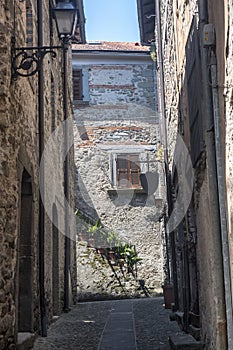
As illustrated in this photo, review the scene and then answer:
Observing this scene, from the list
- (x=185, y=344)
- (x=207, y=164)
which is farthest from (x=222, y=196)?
(x=185, y=344)

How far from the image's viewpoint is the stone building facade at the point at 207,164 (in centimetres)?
427

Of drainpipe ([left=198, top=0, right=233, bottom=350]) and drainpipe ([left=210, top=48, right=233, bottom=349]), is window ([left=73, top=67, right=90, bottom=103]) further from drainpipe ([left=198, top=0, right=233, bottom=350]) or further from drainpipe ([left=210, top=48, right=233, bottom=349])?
drainpipe ([left=210, top=48, right=233, bottom=349])

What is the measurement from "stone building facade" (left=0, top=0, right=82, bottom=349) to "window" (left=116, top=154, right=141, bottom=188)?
7342 millimetres

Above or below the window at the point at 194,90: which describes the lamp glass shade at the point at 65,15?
above

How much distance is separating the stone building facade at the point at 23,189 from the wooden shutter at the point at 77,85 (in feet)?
26.2

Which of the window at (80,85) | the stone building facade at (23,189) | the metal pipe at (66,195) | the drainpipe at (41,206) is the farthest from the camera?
the window at (80,85)

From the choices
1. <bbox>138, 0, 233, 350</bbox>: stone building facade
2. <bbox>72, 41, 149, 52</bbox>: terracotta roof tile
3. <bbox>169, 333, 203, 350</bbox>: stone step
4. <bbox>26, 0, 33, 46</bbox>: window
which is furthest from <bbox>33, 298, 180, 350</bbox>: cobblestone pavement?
<bbox>72, 41, 149, 52</bbox>: terracotta roof tile

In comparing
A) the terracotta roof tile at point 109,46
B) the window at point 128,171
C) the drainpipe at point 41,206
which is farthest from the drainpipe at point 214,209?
the terracotta roof tile at point 109,46

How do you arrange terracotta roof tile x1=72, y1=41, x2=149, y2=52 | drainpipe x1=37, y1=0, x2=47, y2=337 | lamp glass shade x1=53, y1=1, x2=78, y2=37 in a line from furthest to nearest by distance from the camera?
1. terracotta roof tile x1=72, y1=41, x2=149, y2=52
2. drainpipe x1=37, y1=0, x2=47, y2=337
3. lamp glass shade x1=53, y1=1, x2=78, y2=37

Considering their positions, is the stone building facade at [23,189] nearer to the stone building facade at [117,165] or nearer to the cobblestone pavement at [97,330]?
the cobblestone pavement at [97,330]

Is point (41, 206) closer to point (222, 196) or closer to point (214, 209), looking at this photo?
point (214, 209)

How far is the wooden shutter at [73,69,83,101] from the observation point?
1825 cm

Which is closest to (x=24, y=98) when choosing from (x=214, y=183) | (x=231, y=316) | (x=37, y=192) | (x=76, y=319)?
(x=37, y=192)

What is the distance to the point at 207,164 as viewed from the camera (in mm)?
4852
